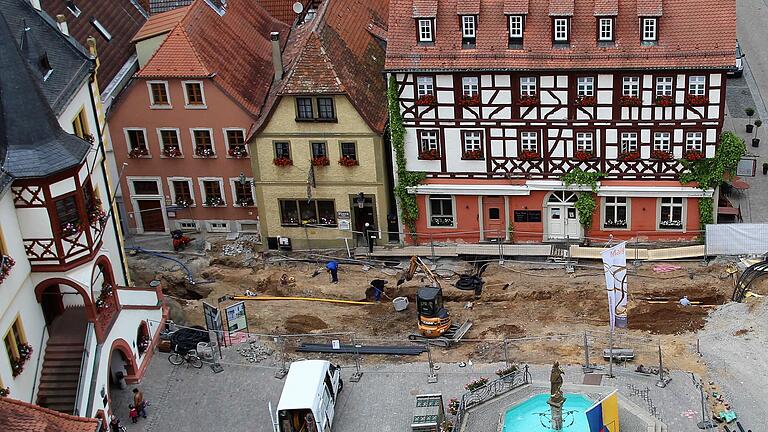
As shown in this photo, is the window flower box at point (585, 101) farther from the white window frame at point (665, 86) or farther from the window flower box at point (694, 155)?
the window flower box at point (694, 155)

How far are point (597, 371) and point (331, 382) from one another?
10.6 metres

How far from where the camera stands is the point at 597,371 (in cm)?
4747

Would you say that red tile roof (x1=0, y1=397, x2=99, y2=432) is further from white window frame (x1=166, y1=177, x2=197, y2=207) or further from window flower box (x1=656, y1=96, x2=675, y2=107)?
window flower box (x1=656, y1=96, x2=675, y2=107)

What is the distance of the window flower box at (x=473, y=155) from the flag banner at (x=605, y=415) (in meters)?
18.0

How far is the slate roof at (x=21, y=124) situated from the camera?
4259cm

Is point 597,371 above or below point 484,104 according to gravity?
below

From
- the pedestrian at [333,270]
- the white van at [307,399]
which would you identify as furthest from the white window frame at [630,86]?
the white van at [307,399]

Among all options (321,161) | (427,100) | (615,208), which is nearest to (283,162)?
(321,161)

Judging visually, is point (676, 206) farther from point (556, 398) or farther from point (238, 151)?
point (238, 151)

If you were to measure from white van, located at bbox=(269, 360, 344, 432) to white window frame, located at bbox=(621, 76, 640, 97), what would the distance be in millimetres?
19409

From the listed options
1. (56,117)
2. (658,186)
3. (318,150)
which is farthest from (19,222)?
(658,186)

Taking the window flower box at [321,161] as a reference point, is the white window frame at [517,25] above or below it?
above

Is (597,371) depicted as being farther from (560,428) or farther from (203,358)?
(203,358)

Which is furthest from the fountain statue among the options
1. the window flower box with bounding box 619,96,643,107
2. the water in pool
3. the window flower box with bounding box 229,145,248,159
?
the window flower box with bounding box 229,145,248,159
